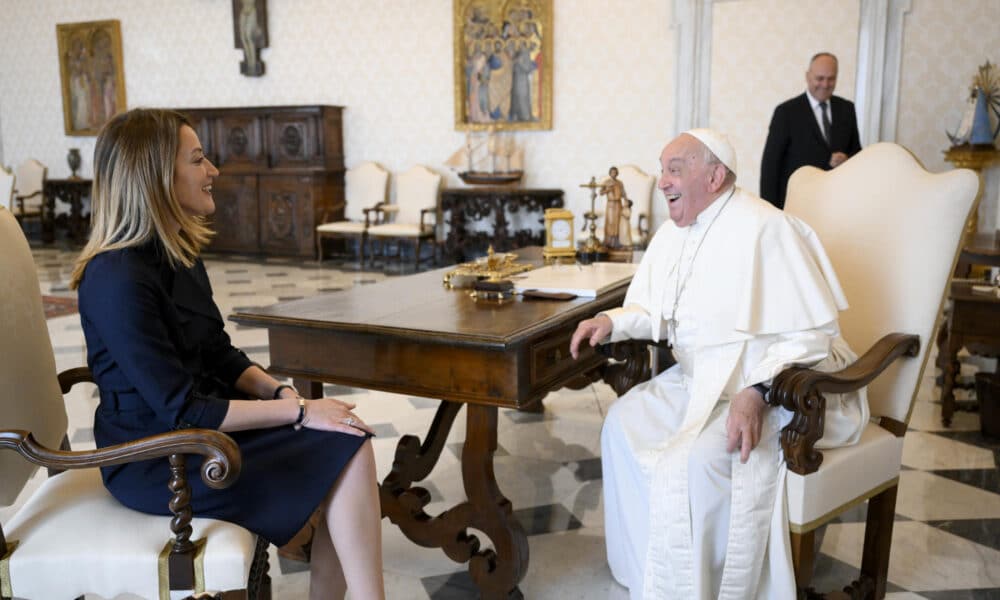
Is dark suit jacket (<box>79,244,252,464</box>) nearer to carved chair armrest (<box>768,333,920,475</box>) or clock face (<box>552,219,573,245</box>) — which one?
carved chair armrest (<box>768,333,920,475</box>)

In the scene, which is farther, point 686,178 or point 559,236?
point 559,236

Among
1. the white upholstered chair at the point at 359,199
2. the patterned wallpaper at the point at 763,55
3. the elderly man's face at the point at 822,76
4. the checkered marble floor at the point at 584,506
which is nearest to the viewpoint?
the checkered marble floor at the point at 584,506

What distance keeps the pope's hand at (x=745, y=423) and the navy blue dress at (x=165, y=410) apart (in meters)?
0.94

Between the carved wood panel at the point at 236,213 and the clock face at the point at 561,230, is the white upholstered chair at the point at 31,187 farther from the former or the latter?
the clock face at the point at 561,230

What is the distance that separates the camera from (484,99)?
9586 millimetres

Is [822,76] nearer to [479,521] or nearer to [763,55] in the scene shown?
[763,55]

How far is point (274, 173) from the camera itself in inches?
402

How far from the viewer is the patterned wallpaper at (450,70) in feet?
25.5

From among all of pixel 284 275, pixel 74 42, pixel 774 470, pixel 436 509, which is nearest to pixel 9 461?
pixel 436 509

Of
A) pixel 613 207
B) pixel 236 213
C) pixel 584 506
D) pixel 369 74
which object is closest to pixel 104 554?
pixel 584 506

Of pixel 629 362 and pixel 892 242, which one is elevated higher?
pixel 892 242

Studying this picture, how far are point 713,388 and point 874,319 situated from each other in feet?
1.98

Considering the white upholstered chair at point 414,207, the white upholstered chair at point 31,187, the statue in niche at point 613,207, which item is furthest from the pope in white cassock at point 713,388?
the white upholstered chair at point 31,187

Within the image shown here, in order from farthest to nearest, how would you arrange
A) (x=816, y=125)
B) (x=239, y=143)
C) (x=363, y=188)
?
(x=239, y=143), (x=363, y=188), (x=816, y=125)
